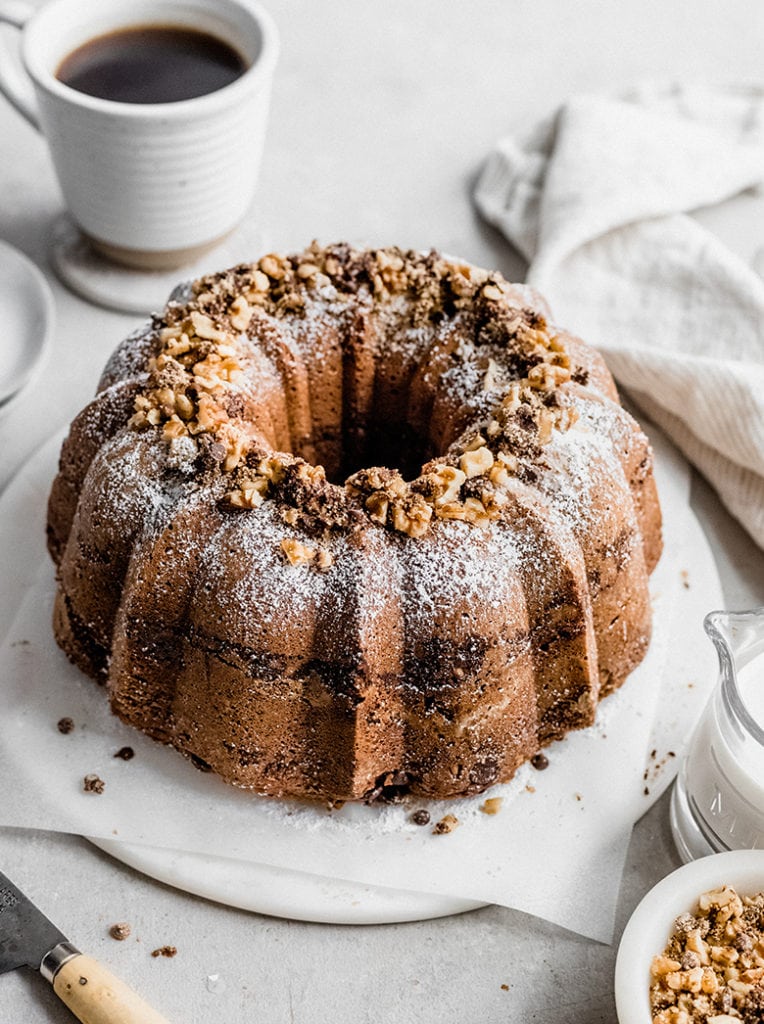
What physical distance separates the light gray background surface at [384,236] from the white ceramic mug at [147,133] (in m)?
0.20

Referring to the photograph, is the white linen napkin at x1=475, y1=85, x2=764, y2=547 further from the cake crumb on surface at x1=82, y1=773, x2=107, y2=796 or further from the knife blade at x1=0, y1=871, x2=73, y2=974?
the knife blade at x1=0, y1=871, x2=73, y2=974

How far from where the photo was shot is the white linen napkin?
2273mm

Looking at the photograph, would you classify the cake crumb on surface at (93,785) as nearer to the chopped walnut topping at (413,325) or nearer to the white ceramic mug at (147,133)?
the chopped walnut topping at (413,325)

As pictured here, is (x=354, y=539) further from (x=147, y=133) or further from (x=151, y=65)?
(x=151, y=65)

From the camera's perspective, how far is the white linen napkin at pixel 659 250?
227cm

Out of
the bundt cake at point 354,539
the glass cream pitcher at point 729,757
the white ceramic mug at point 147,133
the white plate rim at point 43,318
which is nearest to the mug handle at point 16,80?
the white ceramic mug at point 147,133

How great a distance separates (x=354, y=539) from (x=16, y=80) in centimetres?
136

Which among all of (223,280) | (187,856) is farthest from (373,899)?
(223,280)

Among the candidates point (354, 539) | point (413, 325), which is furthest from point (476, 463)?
point (413, 325)

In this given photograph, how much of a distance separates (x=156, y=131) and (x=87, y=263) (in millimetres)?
454

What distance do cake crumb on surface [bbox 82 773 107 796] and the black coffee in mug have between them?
1.24m

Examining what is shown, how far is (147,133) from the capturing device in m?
2.25

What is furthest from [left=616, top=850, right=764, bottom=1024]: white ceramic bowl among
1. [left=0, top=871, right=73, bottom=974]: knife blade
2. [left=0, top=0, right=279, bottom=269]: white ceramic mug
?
[left=0, top=0, right=279, bottom=269]: white ceramic mug

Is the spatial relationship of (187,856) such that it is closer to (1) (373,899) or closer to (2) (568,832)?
(1) (373,899)
